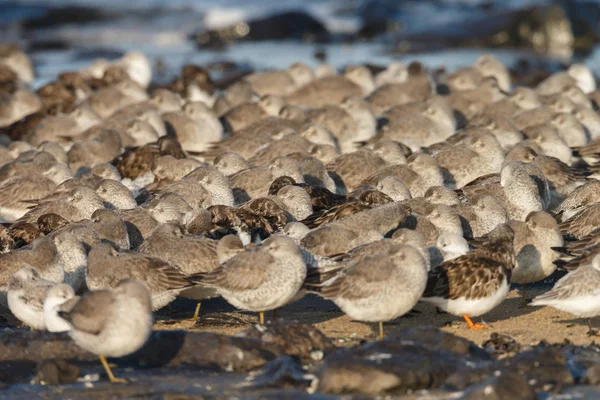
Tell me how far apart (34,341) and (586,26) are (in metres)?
26.1

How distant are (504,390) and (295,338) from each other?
2078 millimetres

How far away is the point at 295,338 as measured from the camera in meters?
9.25

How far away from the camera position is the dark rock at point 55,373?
8.69m

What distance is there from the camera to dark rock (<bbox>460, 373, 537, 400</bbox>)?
7766 mm

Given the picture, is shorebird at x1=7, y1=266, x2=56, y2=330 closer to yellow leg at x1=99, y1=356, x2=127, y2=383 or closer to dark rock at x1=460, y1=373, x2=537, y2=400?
yellow leg at x1=99, y1=356, x2=127, y2=383

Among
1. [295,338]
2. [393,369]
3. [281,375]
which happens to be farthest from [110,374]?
[393,369]

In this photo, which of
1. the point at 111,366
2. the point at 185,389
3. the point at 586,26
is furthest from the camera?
the point at 586,26

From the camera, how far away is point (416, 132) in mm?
17172

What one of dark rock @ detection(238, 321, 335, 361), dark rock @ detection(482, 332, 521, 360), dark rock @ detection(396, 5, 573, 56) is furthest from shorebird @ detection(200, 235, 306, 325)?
dark rock @ detection(396, 5, 573, 56)

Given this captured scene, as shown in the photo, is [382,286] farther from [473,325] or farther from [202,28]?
[202,28]

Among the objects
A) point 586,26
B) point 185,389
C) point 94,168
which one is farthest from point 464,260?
point 586,26

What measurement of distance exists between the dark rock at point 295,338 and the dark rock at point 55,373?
1.48m

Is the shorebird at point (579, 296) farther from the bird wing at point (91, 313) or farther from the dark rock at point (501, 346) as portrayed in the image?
the bird wing at point (91, 313)

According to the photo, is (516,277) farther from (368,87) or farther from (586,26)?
(586,26)
